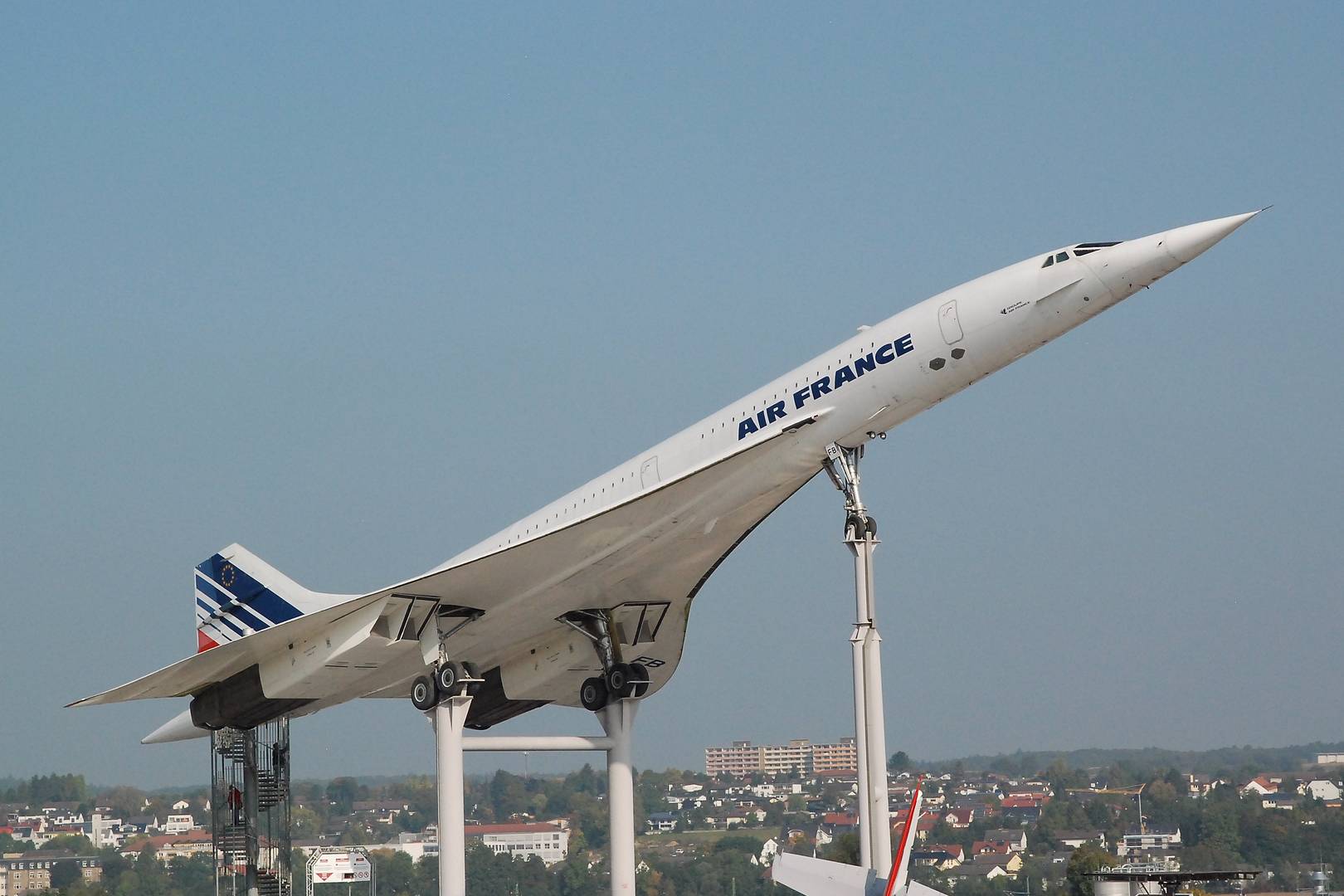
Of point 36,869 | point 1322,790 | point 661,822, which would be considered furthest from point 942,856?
point 36,869

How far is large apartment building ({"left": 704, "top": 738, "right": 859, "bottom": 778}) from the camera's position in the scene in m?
41.7

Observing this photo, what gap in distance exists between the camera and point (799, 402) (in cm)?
1417

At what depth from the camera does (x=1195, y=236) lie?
12195mm

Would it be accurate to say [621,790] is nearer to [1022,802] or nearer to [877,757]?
[877,757]

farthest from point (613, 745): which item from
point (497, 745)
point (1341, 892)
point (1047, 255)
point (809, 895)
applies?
point (1341, 892)

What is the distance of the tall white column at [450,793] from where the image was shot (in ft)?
53.4

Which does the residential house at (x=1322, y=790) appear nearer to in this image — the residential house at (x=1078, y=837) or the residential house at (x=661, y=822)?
the residential house at (x=1078, y=837)

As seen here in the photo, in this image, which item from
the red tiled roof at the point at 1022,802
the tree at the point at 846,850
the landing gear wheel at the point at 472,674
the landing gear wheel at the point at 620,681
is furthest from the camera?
the red tiled roof at the point at 1022,802

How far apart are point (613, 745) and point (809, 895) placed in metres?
4.64

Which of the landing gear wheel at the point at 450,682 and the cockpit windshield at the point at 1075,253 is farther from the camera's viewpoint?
the landing gear wheel at the point at 450,682

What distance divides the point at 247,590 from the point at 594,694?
4.05 m

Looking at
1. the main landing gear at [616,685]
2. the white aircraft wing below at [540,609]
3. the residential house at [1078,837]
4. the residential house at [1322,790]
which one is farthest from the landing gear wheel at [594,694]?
the residential house at [1322,790]

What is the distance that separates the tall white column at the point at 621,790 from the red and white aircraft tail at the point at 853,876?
142 inches

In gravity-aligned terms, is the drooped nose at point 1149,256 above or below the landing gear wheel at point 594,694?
above
